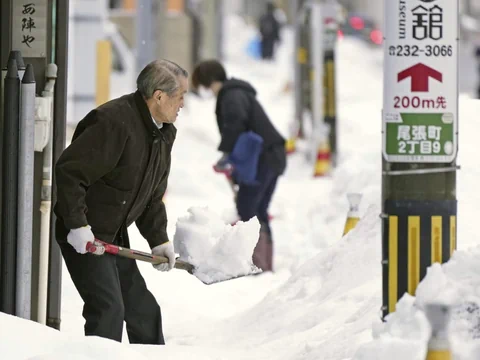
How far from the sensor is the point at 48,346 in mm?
5594

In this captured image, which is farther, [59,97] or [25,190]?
[59,97]

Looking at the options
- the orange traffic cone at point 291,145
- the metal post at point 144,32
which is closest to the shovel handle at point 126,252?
the metal post at point 144,32

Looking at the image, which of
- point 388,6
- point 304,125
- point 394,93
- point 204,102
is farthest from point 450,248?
point 204,102

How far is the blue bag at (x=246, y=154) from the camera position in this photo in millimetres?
9703

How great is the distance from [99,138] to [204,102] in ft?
70.7

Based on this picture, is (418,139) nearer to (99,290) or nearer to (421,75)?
(421,75)

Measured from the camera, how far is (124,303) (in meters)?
6.29

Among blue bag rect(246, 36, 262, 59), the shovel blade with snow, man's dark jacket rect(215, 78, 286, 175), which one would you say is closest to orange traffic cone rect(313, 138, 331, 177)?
man's dark jacket rect(215, 78, 286, 175)

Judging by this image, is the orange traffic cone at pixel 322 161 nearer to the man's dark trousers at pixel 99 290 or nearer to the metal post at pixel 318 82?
the metal post at pixel 318 82

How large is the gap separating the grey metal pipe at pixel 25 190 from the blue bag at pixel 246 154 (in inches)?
146

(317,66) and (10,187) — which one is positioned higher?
(317,66)

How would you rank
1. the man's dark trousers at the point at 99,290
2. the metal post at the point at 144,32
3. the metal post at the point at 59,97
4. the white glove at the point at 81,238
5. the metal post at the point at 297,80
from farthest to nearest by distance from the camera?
the metal post at the point at 297,80
the metal post at the point at 144,32
the metal post at the point at 59,97
the man's dark trousers at the point at 99,290
the white glove at the point at 81,238

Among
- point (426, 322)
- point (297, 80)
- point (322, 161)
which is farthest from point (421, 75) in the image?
point (297, 80)

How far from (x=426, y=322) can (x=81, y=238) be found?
59.3 inches
